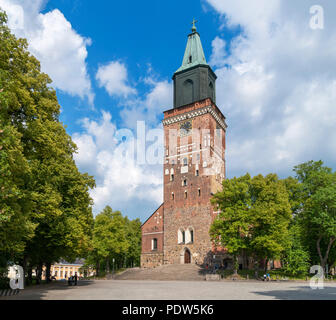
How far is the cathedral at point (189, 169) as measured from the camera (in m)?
46.9

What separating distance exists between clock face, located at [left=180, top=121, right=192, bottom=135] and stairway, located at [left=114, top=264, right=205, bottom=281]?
2046 cm

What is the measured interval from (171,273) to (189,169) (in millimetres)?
15744

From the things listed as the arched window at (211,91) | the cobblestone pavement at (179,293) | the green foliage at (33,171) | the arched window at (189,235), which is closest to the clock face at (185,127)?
the arched window at (211,91)

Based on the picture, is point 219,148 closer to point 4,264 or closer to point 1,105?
point 4,264

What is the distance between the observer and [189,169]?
49.5m

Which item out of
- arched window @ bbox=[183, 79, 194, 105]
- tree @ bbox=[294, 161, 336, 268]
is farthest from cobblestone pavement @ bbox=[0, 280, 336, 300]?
arched window @ bbox=[183, 79, 194, 105]

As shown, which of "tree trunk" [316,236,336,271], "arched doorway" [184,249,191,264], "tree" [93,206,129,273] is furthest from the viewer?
"arched doorway" [184,249,191,264]

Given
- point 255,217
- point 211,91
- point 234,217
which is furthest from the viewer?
point 211,91

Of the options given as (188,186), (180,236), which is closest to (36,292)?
(180,236)

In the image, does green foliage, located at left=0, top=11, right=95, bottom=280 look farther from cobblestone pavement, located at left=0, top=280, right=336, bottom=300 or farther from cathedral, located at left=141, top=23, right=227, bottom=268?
cathedral, located at left=141, top=23, right=227, bottom=268

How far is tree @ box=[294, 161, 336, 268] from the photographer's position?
34125 mm

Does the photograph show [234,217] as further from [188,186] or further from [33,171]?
[33,171]

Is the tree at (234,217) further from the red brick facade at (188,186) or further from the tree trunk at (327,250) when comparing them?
the red brick facade at (188,186)

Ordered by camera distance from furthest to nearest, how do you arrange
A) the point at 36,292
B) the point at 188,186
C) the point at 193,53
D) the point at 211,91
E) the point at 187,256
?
1. the point at 193,53
2. the point at 211,91
3. the point at 188,186
4. the point at 187,256
5. the point at 36,292
